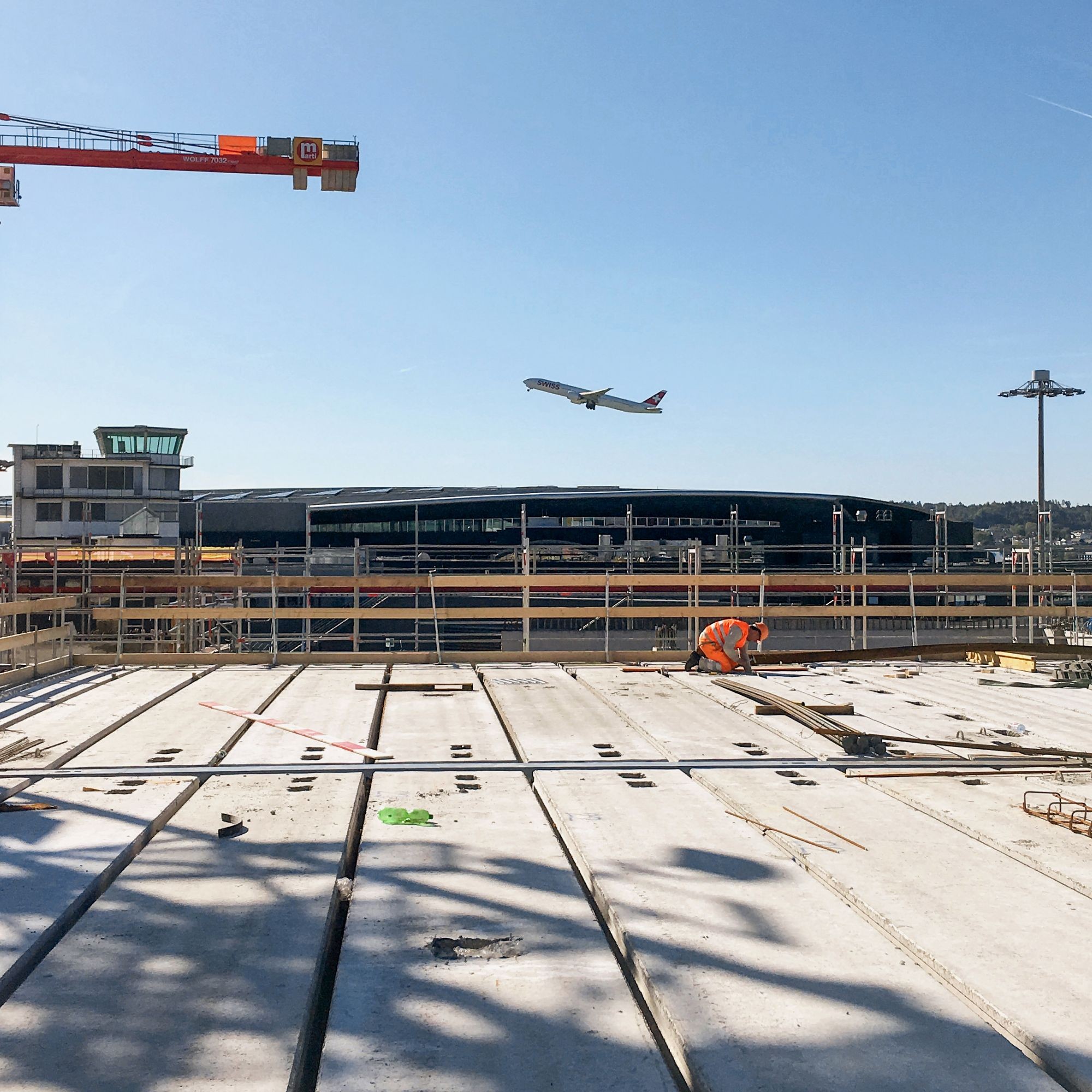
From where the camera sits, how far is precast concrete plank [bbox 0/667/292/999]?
4758 millimetres

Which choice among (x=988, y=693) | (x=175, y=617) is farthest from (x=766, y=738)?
(x=175, y=617)

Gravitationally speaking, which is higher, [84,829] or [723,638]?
[723,638]

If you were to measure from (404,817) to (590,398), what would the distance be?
168ft

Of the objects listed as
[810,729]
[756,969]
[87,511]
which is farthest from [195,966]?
[87,511]

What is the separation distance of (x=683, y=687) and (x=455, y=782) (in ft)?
20.4

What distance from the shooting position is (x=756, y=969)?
171 inches

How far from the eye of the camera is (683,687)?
1346 cm

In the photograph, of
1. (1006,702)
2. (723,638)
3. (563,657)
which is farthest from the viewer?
(563,657)

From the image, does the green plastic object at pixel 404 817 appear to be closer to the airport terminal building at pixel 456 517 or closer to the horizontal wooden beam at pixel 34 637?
the horizontal wooden beam at pixel 34 637

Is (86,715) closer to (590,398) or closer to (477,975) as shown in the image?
(477,975)

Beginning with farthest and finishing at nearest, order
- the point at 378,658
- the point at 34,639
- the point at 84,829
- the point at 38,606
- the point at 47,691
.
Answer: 1. the point at 378,658
2. the point at 38,606
3. the point at 34,639
4. the point at 47,691
5. the point at 84,829

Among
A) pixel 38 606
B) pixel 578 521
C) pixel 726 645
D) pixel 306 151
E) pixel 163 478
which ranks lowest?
pixel 726 645

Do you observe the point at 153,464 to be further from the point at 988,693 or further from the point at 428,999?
the point at 428,999

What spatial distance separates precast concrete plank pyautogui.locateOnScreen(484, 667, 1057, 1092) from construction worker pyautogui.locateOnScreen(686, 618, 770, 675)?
7.77 metres
